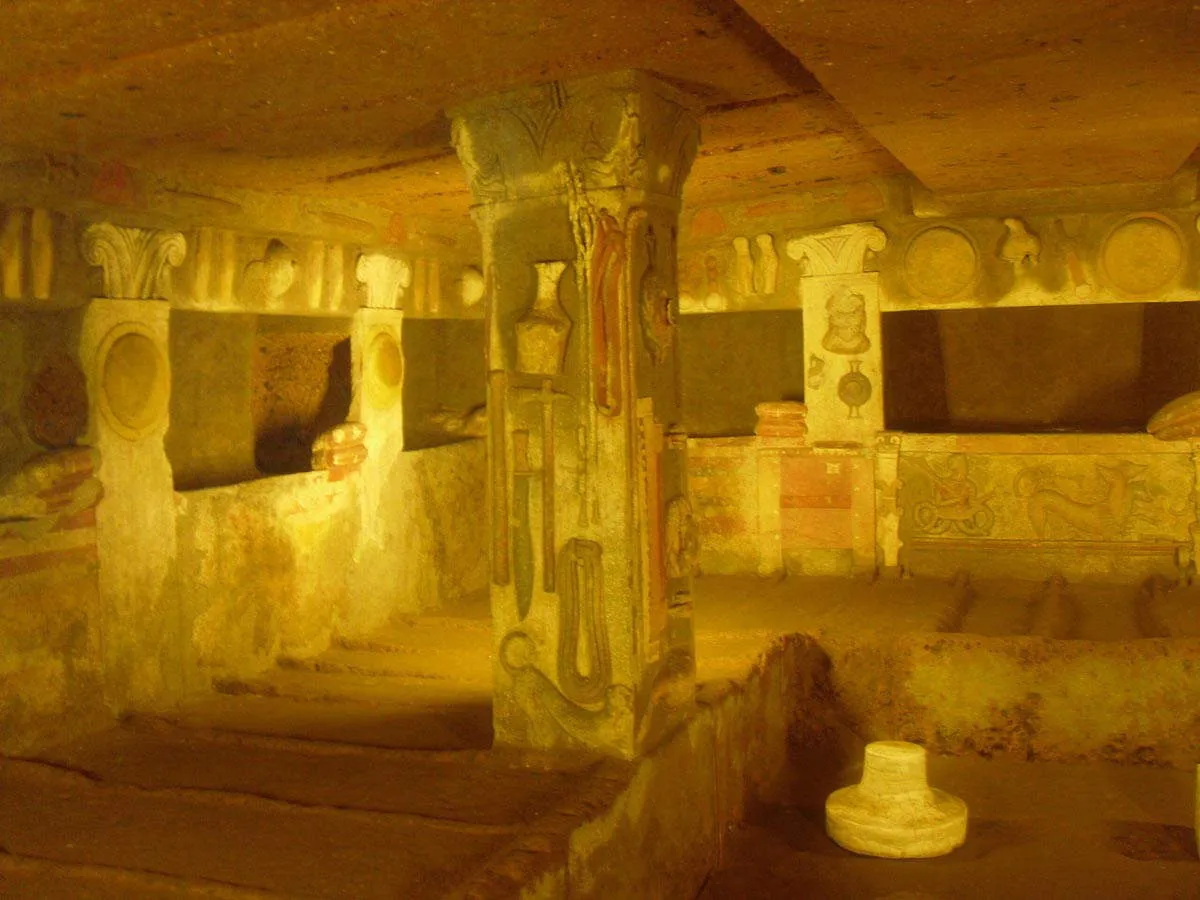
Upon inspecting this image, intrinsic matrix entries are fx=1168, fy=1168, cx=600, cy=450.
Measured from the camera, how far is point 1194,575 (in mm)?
6684

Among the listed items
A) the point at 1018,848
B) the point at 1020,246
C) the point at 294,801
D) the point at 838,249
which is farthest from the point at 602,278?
the point at 1020,246

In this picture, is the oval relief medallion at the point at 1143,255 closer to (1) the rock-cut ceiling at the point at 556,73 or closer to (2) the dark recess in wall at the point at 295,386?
(1) the rock-cut ceiling at the point at 556,73

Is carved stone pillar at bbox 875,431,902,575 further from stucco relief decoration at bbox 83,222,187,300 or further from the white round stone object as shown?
stucco relief decoration at bbox 83,222,187,300

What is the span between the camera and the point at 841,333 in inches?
284

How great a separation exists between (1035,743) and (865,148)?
301 cm

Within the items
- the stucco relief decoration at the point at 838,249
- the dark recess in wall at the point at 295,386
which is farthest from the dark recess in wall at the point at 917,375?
the dark recess in wall at the point at 295,386

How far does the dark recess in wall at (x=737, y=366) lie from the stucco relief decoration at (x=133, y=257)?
4406 mm

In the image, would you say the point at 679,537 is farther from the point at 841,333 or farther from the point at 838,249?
the point at 838,249

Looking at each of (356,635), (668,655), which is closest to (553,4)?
(668,655)

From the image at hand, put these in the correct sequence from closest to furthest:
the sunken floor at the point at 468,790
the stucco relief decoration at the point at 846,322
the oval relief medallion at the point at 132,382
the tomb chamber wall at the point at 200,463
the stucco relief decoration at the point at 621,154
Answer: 1. the sunken floor at the point at 468,790
2. the stucco relief decoration at the point at 621,154
3. the tomb chamber wall at the point at 200,463
4. the oval relief medallion at the point at 132,382
5. the stucco relief decoration at the point at 846,322

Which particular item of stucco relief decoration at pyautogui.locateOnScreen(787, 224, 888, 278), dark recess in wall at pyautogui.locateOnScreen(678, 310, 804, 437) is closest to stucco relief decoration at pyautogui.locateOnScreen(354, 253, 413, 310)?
stucco relief decoration at pyautogui.locateOnScreen(787, 224, 888, 278)

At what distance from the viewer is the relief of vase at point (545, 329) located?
3834mm

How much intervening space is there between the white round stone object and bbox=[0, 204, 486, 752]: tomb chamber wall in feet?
8.95

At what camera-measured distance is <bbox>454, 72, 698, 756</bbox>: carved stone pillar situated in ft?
12.3
